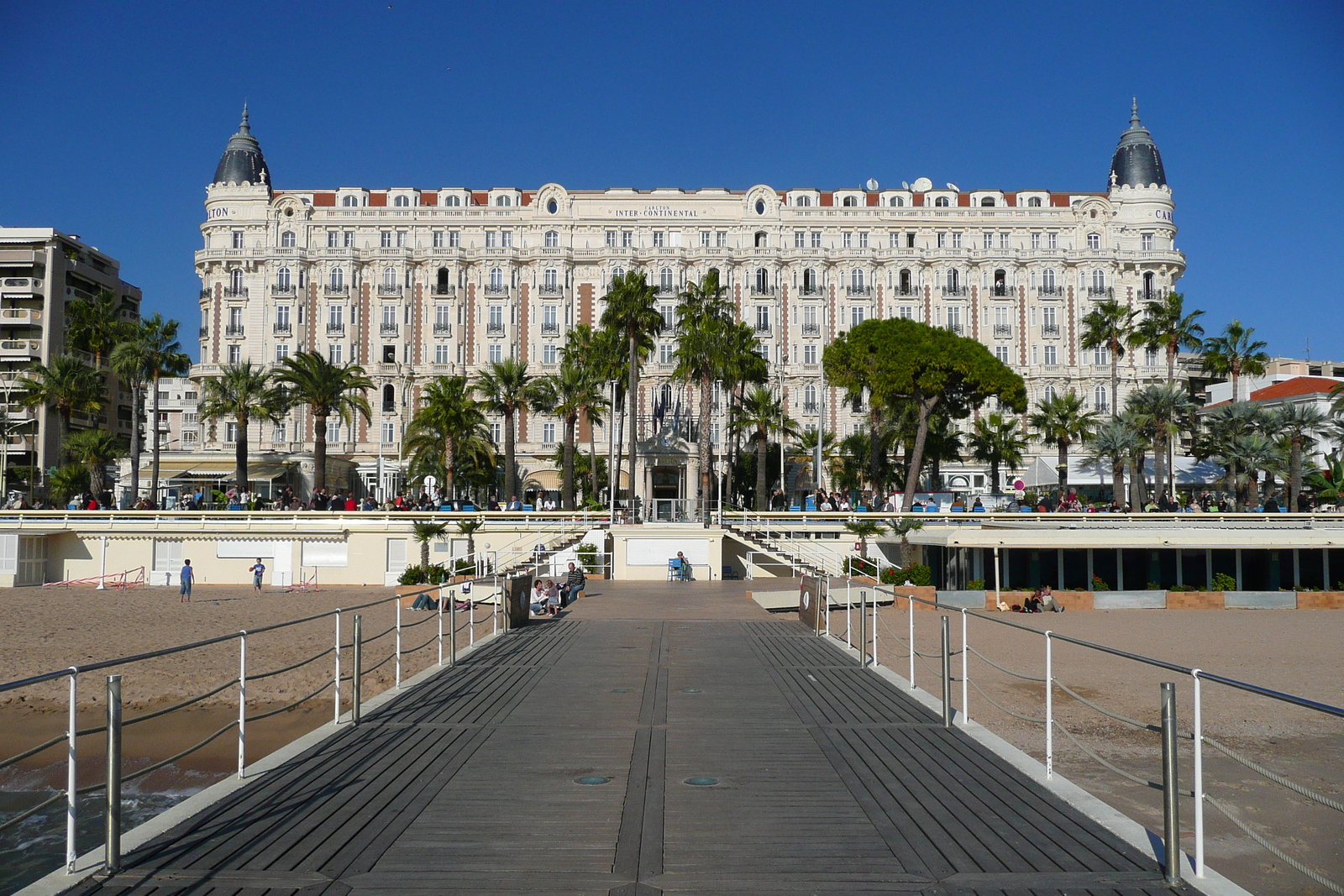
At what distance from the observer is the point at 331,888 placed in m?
5.73

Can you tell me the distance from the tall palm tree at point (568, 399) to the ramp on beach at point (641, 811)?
4101 cm

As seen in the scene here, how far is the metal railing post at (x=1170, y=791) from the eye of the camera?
592 centimetres

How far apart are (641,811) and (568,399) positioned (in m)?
48.7

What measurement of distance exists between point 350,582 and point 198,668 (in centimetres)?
1907

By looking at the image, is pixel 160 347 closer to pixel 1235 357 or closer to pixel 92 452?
pixel 92 452

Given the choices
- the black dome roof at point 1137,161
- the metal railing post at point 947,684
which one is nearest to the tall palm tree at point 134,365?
the metal railing post at point 947,684

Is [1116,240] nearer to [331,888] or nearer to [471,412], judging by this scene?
[471,412]

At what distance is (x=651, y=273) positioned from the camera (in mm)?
72938

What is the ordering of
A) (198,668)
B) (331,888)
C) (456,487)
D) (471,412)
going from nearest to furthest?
(331,888)
(198,668)
(471,412)
(456,487)

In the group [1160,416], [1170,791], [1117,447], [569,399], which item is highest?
[569,399]

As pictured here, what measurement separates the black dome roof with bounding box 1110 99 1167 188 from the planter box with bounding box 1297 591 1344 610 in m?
50.8

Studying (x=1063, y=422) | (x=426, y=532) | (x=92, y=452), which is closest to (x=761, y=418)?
(x=1063, y=422)

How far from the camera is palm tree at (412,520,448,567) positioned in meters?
36.8

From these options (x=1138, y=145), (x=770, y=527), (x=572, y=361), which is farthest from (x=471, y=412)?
(x=1138, y=145)
